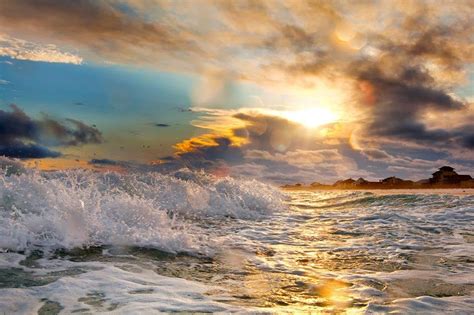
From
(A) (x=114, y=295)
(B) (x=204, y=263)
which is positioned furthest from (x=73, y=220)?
(A) (x=114, y=295)

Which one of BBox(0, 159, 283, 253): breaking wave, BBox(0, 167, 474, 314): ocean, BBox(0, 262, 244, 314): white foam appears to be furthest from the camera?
BBox(0, 159, 283, 253): breaking wave

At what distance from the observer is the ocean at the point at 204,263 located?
427cm

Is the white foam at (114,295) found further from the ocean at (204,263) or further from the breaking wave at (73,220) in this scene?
the breaking wave at (73,220)

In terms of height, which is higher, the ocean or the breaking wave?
the breaking wave

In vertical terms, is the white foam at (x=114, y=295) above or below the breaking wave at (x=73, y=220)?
below

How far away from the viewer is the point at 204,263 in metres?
6.36

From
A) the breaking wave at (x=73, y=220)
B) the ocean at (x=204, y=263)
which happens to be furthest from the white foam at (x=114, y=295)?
the breaking wave at (x=73, y=220)

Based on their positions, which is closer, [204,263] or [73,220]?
[204,263]

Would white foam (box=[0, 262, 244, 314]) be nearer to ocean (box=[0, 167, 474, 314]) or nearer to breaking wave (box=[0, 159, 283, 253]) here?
ocean (box=[0, 167, 474, 314])

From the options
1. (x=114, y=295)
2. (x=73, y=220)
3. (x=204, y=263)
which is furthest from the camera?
(x=73, y=220)

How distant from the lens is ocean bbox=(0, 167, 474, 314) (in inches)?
168

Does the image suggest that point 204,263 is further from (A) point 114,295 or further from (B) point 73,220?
(B) point 73,220

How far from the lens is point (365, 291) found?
16.1ft

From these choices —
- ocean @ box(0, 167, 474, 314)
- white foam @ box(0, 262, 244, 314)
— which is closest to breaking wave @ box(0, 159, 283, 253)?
ocean @ box(0, 167, 474, 314)
